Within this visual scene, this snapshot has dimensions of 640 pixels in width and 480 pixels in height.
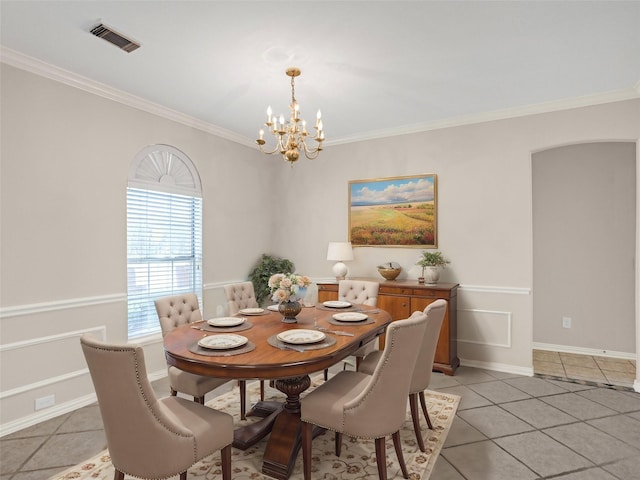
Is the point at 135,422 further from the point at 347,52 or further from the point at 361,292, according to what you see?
the point at 347,52

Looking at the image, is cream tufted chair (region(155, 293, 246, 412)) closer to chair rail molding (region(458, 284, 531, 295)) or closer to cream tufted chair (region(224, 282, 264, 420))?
cream tufted chair (region(224, 282, 264, 420))

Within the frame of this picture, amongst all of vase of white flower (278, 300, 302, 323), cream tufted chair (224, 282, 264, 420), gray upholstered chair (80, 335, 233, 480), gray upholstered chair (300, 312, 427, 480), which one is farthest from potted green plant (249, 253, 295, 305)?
gray upholstered chair (80, 335, 233, 480)

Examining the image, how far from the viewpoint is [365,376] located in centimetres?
256

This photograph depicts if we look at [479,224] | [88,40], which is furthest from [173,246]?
[479,224]

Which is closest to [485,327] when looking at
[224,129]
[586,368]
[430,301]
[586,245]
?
[430,301]

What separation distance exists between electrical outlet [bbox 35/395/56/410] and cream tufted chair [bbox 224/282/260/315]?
1.59 meters

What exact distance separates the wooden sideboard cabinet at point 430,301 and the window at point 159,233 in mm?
2326

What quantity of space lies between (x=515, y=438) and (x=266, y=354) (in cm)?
204

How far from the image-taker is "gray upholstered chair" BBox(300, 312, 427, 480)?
6.55ft

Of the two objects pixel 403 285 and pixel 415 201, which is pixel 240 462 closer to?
pixel 403 285

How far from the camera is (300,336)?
233cm

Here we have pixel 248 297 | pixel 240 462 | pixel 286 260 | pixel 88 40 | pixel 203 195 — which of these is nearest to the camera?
pixel 240 462

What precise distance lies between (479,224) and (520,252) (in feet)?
1.75

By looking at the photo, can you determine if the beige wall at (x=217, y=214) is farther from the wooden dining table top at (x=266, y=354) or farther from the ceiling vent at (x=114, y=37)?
the wooden dining table top at (x=266, y=354)
